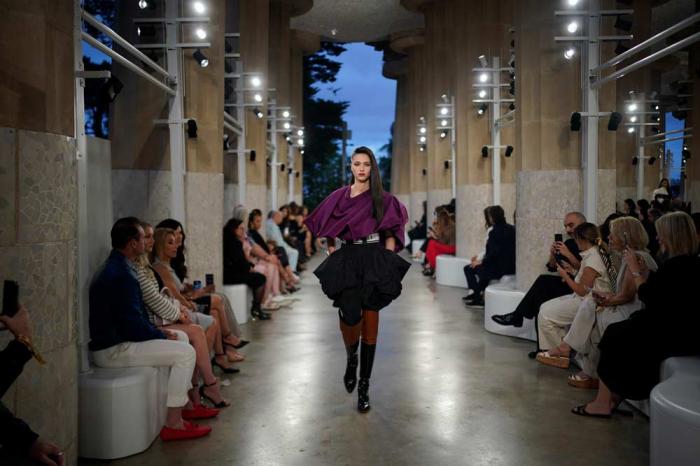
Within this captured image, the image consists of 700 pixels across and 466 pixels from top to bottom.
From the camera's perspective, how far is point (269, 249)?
1114 centimetres

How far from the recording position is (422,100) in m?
23.9

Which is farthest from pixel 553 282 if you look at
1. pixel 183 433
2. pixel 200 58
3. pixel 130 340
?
pixel 200 58

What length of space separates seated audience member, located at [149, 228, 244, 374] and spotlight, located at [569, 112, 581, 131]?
3832 mm

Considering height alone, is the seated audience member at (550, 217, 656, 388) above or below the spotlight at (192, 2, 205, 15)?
below

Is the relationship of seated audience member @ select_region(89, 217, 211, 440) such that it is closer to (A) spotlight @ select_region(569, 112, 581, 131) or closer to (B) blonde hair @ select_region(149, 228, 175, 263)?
(B) blonde hair @ select_region(149, 228, 175, 263)

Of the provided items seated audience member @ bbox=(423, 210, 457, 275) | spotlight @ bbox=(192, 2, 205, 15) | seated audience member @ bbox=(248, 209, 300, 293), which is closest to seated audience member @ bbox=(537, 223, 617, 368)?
spotlight @ bbox=(192, 2, 205, 15)

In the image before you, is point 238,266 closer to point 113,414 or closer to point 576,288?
point 576,288

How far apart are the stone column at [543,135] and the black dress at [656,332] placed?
10.4ft

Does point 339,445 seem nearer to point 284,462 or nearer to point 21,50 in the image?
point 284,462

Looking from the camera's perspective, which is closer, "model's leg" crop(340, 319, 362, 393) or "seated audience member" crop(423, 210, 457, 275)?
"model's leg" crop(340, 319, 362, 393)

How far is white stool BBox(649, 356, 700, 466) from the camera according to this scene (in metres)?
3.13

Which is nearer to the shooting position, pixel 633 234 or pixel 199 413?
pixel 199 413

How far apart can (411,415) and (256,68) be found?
1204 cm

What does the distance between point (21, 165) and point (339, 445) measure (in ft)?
7.42
